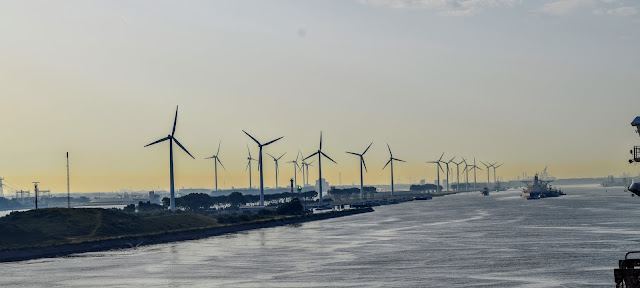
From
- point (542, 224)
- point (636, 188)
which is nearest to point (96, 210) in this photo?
point (542, 224)

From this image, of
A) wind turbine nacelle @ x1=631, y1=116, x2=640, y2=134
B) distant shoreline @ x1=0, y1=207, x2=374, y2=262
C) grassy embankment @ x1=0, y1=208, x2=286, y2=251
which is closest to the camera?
wind turbine nacelle @ x1=631, y1=116, x2=640, y2=134

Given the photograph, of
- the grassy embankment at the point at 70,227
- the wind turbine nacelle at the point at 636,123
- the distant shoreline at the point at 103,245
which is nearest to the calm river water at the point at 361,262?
the distant shoreline at the point at 103,245

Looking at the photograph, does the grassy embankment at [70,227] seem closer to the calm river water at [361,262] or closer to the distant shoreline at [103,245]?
the distant shoreline at [103,245]

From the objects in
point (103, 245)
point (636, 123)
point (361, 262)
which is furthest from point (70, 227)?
point (636, 123)

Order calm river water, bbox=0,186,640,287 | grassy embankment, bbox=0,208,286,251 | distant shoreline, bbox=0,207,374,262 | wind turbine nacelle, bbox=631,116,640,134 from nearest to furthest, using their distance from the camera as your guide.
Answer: wind turbine nacelle, bbox=631,116,640,134 → calm river water, bbox=0,186,640,287 → distant shoreline, bbox=0,207,374,262 → grassy embankment, bbox=0,208,286,251

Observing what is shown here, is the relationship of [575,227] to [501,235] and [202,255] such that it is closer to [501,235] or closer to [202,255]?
[501,235]

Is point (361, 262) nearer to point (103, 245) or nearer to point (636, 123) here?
point (636, 123)

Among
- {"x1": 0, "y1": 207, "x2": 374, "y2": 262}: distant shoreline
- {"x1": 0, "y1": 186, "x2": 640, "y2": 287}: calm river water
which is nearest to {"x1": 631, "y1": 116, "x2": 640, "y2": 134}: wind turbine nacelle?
{"x1": 0, "y1": 186, "x2": 640, "y2": 287}: calm river water

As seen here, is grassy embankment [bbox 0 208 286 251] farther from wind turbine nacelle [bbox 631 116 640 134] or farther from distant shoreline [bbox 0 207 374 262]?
wind turbine nacelle [bbox 631 116 640 134]

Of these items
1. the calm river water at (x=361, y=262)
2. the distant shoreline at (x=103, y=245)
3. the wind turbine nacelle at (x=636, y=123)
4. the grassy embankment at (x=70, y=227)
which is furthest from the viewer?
the grassy embankment at (x=70, y=227)
